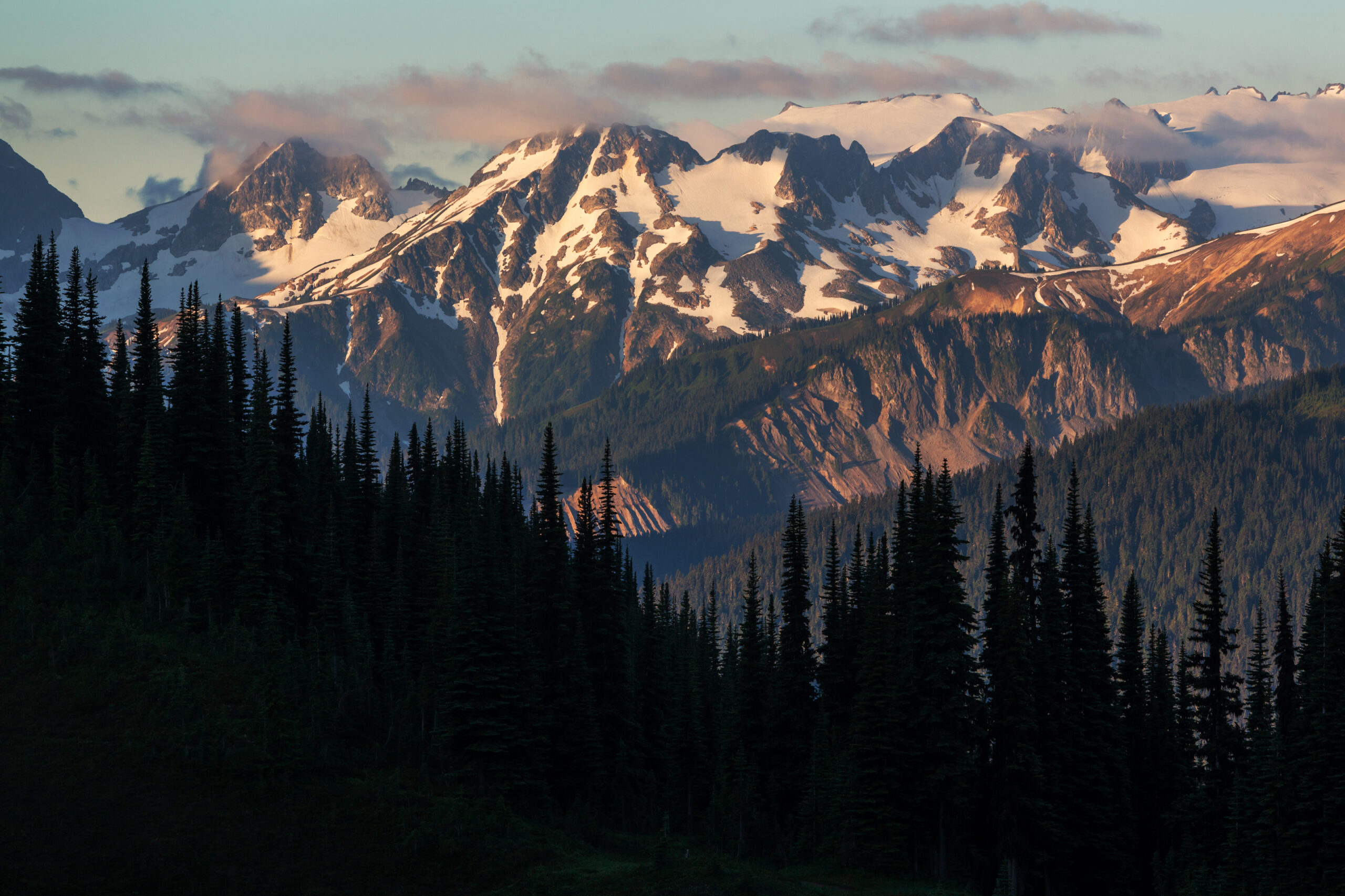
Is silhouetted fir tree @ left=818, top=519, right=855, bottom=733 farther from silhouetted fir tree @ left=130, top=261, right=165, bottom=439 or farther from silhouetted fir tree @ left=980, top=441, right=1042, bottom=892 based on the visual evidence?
silhouetted fir tree @ left=130, top=261, right=165, bottom=439

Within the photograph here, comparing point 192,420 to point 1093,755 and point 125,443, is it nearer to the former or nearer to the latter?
point 125,443

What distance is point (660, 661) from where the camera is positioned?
374 feet

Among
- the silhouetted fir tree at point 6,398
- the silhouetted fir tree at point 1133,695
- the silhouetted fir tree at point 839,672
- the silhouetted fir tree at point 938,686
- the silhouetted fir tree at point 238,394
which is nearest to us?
the silhouetted fir tree at point 938,686

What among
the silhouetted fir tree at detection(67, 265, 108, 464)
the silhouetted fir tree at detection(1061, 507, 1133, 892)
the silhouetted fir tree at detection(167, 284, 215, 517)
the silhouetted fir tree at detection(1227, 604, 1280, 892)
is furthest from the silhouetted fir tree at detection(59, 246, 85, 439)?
the silhouetted fir tree at detection(1227, 604, 1280, 892)

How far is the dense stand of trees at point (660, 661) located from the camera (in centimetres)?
7731

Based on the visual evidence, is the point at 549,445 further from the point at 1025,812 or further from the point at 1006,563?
the point at 1025,812

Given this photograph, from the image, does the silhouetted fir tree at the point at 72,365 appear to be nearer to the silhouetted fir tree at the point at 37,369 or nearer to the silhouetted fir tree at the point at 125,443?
the silhouetted fir tree at the point at 37,369

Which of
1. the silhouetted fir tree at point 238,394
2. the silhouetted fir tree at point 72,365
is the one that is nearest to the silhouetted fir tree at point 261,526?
the silhouetted fir tree at point 238,394

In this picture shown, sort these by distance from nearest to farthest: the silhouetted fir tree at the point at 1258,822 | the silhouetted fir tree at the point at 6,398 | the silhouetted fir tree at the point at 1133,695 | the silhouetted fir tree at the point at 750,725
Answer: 1. the silhouetted fir tree at the point at 1258,822
2. the silhouetted fir tree at the point at 750,725
3. the silhouetted fir tree at the point at 1133,695
4. the silhouetted fir tree at the point at 6,398

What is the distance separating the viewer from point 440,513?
10856 cm

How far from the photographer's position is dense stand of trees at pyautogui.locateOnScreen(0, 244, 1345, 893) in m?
77.3

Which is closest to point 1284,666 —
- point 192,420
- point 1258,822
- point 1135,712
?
point 1135,712

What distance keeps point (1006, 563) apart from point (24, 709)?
2050 inches

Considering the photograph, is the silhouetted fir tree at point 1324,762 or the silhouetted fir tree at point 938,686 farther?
the silhouetted fir tree at point 938,686
